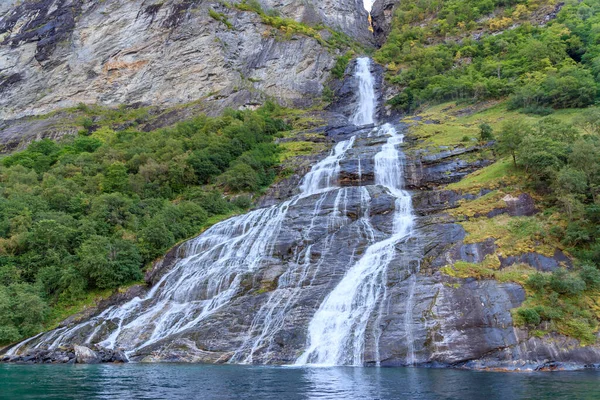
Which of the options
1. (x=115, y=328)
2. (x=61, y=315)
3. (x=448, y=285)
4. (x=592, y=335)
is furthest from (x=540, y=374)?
(x=61, y=315)

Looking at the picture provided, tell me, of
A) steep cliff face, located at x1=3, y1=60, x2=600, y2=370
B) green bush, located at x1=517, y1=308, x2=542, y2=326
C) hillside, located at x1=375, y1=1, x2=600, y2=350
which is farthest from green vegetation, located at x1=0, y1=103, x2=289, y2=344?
green bush, located at x1=517, y1=308, x2=542, y2=326

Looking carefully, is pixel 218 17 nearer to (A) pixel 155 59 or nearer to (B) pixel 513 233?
(A) pixel 155 59

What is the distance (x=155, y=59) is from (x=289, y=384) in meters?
68.7

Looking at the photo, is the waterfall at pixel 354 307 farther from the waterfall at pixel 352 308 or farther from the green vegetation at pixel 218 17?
the green vegetation at pixel 218 17

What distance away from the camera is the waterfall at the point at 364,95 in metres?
62.1

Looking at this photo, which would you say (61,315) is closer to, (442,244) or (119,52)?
(442,244)

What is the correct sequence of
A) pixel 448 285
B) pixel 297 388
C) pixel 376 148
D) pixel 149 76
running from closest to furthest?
pixel 297 388 < pixel 448 285 < pixel 376 148 < pixel 149 76

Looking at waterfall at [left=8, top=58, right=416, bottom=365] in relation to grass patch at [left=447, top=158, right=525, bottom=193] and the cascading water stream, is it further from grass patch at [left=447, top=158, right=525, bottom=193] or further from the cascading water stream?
grass patch at [left=447, top=158, right=525, bottom=193]

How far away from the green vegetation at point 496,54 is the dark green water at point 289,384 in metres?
35.8

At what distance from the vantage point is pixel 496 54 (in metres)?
59.6

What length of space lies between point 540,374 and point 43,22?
305ft

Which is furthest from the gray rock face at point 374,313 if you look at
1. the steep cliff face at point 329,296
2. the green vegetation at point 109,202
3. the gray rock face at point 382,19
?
the gray rock face at point 382,19

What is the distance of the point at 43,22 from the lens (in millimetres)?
80000

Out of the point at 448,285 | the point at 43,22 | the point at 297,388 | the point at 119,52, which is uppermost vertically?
the point at 43,22
